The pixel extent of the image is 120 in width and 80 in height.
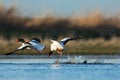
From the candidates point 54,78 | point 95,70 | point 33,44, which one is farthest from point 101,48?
point 54,78

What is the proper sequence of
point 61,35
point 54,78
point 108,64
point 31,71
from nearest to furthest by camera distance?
point 54,78 < point 31,71 < point 108,64 < point 61,35

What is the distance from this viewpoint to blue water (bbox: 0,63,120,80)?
96.5 feet

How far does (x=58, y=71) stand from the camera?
31750mm

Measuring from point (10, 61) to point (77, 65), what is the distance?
4048 millimetres

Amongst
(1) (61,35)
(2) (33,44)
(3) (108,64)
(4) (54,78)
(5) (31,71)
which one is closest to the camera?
(4) (54,78)

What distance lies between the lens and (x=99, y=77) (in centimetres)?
2934

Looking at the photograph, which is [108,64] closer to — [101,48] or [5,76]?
[5,76]

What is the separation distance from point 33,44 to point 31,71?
5.55m

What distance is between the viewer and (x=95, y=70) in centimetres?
3200

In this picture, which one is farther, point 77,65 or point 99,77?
point 77,65

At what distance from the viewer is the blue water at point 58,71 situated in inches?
1158

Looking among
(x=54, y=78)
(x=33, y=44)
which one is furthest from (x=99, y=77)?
(x=33, y=44)

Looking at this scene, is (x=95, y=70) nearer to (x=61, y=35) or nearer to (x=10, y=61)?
(x=10, y=61)

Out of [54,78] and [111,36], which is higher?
[111,36]
